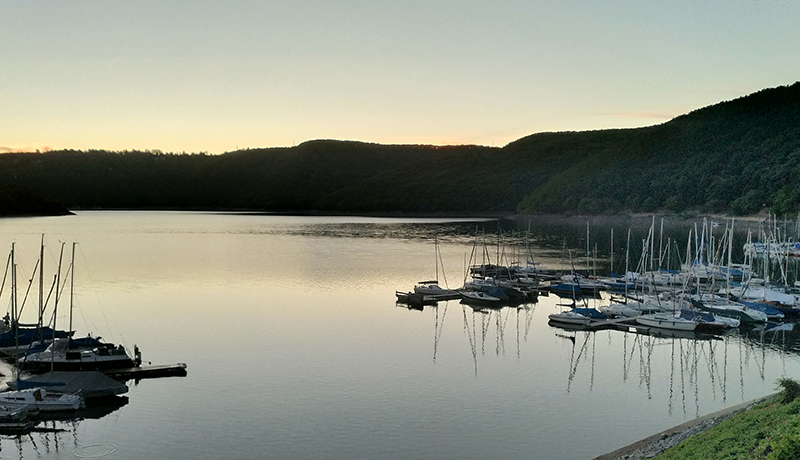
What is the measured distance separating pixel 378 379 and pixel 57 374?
1290 cm

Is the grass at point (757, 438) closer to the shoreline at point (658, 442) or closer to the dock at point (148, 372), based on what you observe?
the shoreline at point (658, 442)

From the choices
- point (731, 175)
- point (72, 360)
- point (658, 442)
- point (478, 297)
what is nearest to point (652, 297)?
point (478, 297)

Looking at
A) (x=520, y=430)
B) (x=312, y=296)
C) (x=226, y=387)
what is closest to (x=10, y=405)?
(x=226, y=387)

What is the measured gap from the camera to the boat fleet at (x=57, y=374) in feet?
83.1

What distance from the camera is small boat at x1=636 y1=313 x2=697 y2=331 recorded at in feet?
136

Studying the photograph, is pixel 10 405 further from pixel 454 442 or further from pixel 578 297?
pixel 578 297

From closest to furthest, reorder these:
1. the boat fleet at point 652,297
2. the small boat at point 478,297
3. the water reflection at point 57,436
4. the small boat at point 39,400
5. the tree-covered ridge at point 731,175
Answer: the water reflection at point 57,436, the small boat at point 39,400, the boat fleet at point 652,297, the small boat at point 478,297, the tree-covered ridge at point 731,175

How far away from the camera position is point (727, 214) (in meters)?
147

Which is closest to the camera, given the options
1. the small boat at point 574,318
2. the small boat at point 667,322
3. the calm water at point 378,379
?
the calm water at point 378,379

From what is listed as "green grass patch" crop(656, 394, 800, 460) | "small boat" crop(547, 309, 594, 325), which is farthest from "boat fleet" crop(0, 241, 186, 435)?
"small boat" crop(547, 309, 594, 325)

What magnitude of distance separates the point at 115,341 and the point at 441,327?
19.0 m

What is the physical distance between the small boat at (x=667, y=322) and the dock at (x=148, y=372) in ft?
87.6

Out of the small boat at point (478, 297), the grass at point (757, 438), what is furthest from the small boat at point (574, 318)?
the grass at point (757, 438)

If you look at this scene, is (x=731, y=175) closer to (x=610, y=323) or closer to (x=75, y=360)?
(x=610, y=323)
